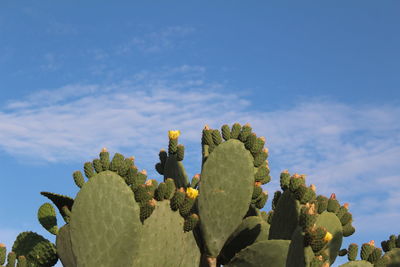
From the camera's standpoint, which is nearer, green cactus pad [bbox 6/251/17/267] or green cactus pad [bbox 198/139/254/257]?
green cactus pad [bbox 6/251/17/267]

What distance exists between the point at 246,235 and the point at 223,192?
66cm

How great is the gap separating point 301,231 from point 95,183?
164 cm

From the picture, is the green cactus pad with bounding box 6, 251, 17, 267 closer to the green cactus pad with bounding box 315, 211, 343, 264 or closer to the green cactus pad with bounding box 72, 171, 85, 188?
the green cactus pad with bounding box 72, 171, 85, 188

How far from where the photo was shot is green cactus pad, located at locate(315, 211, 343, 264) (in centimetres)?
553

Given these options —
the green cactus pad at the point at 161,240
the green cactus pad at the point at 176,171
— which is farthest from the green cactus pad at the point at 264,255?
the green cactus pad at the point at 176,171

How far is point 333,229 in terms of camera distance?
560 cm

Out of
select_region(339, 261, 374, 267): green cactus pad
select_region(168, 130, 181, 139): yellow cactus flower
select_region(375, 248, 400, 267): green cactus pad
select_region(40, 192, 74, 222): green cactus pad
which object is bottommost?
select_region(339, 261, 374, 267): green cactus pad

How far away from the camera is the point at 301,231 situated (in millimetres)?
4301

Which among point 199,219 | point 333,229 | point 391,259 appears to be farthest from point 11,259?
point 391,259

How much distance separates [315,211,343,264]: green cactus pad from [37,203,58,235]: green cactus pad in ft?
7.92

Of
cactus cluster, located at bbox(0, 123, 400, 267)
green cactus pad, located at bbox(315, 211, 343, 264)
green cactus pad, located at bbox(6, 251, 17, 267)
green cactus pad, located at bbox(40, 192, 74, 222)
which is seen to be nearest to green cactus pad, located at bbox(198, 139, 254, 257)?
cactus cluster, located at bbox(0, 123, 400, 267)

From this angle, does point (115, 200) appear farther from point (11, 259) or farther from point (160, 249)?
point (11, 259)

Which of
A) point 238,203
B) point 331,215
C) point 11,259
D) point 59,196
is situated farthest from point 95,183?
point 331,215

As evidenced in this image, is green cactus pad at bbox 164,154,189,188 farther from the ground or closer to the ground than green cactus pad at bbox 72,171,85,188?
farther from the ground
